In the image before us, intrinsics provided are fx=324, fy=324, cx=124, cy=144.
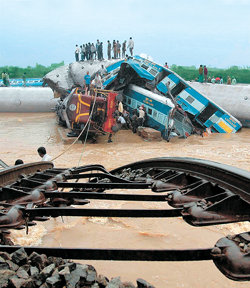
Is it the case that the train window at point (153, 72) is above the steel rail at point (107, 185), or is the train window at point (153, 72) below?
above

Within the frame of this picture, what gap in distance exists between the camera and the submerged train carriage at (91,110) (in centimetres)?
1555

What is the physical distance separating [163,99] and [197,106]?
2693mm

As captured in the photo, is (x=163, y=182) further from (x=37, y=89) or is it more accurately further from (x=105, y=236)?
(x=37, y=89)

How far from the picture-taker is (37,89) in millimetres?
27641

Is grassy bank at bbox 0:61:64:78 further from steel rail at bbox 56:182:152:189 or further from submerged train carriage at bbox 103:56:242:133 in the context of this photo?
steel rail at bbox 56:182:152:189

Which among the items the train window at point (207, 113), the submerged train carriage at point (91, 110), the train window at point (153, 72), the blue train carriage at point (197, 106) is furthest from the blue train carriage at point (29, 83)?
the train window at point (207, 113)

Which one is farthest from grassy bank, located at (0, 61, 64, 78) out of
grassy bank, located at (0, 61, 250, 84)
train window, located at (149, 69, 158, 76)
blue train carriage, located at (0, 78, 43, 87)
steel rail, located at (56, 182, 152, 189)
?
steel rail, located at (56, 182, 152, 189)

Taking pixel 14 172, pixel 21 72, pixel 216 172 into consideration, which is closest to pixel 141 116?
pixel 14 172

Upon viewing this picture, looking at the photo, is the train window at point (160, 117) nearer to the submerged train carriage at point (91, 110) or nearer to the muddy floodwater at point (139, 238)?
the submerged train carriage at point (91, 110)

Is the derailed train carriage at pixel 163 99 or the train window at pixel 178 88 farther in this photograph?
the train window at pixel 178 88

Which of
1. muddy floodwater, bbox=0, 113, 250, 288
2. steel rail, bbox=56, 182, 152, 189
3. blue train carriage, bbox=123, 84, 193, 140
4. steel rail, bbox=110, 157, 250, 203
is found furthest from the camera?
blue train carriage, bbox=123, 84, 193, 140

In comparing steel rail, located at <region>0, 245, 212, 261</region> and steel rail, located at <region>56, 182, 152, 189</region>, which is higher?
steel rail, located at <region>0, 245, 212, 261</region>

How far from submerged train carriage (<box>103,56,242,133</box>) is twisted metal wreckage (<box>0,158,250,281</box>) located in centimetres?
1459

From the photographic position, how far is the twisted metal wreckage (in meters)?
1.99
